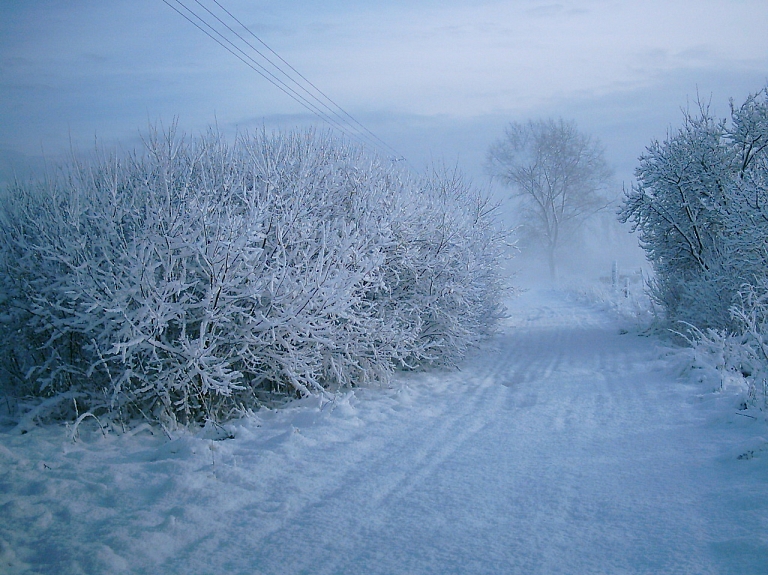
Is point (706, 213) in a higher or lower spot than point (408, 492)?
higher

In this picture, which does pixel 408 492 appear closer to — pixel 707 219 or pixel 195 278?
pixel 195 278

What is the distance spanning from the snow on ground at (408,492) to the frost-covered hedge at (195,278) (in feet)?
2.34

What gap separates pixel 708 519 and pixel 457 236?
277 inches

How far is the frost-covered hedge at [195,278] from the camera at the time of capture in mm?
5836

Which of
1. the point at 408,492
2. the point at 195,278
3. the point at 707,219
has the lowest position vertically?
the point at 408,492

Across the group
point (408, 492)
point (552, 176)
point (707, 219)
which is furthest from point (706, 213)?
point (552, 176)

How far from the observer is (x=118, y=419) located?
20.7 feet

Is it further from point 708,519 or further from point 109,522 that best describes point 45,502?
point 708,519

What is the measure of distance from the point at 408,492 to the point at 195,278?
3.54 m

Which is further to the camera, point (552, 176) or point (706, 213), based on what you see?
point (552, 176)

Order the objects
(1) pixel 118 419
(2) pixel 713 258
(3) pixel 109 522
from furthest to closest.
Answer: (2) pixel 713 258
(1) pixel 118 419
(3) pixel 109 522

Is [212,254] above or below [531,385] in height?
above

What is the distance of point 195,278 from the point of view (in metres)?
6.25

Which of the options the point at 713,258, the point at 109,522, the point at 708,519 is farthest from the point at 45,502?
the point at 713,258
